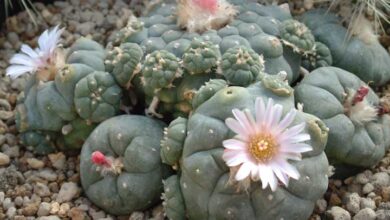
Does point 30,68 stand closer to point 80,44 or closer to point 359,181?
point 80,44

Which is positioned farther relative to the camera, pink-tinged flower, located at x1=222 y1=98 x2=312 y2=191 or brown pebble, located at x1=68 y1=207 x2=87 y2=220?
brown pebble, located at x1=68 y1=207 x2=87 y2=220

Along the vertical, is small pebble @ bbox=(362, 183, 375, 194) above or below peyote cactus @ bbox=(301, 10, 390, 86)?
below

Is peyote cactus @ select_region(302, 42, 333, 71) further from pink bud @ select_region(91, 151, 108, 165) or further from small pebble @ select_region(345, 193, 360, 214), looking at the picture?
pink bud @ select_region(91, 151, 108, 165)

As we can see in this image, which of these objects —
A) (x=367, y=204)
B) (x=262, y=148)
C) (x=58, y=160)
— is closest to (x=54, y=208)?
(x=58, y=160)

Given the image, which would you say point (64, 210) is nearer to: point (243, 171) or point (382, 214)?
point (243, 171)

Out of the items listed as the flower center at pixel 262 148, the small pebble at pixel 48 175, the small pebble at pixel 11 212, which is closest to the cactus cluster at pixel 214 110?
the flower center at pixel 262 148

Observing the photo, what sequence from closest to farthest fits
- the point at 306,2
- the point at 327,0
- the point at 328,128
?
1. the point at 328,128
2. the point at 327,0
3. the point at 306,2

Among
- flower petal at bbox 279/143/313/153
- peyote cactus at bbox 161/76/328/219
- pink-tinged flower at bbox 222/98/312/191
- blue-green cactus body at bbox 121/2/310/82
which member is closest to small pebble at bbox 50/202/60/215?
peyote cactus at bbox 161/76/328/219

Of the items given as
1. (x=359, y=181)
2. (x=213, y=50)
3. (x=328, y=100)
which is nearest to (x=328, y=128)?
(x=328, y=100)
